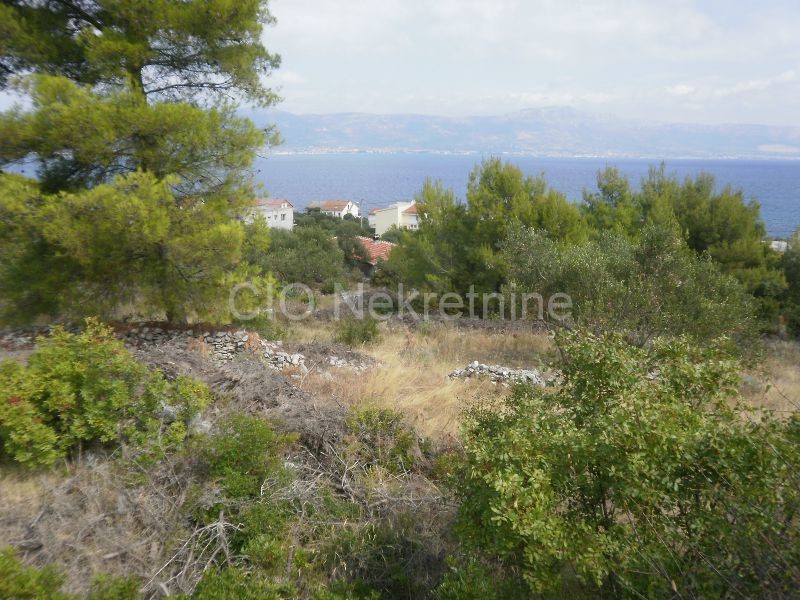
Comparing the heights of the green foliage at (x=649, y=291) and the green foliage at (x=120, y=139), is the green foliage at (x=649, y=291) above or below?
below

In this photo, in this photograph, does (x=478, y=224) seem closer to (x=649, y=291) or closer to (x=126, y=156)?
(x=649, y=291)

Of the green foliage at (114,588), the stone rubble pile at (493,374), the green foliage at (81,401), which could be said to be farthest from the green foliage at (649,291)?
the green foliage at (114,588)

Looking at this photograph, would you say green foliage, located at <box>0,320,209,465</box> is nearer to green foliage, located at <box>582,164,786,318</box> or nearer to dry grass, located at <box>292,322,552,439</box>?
dry grass, located at <box>292,322,552,439</box>

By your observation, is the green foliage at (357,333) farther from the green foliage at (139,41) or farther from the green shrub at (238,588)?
the green shrub at (238,588)

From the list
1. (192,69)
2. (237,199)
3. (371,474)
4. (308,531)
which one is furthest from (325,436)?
(192,69)

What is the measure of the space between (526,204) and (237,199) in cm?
1007

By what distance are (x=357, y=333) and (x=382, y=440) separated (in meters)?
6.46

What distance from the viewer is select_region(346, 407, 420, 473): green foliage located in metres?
4.79

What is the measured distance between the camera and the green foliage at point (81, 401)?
438 cm

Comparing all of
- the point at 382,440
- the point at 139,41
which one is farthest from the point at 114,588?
the point at 139,41

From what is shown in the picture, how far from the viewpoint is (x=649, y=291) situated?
8.76 metres

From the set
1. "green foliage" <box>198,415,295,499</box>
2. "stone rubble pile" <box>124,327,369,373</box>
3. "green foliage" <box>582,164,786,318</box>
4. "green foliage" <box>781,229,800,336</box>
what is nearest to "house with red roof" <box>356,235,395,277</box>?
"green foliage" <box>582,164,786,318</box>

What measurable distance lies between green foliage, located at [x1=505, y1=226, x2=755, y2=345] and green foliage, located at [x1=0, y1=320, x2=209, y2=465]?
6323 mm

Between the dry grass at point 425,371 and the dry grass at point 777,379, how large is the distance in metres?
3.49
